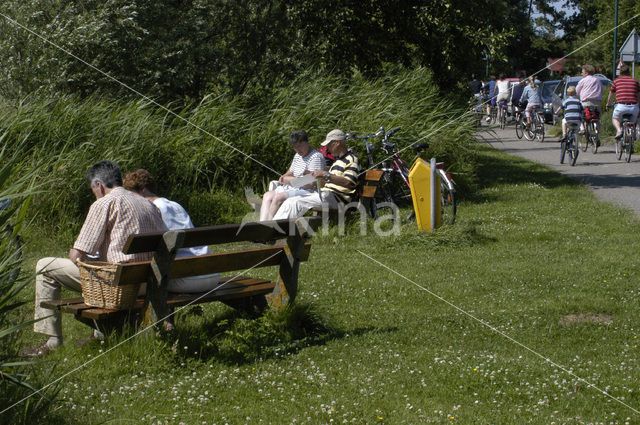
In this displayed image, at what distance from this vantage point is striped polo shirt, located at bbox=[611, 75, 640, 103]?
17141mm

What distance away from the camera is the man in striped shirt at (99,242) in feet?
18.4

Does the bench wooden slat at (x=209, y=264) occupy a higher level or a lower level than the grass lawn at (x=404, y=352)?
higher

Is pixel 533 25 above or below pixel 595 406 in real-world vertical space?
above

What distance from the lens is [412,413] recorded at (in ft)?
14.6

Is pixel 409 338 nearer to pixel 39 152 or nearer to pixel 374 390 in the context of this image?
pixel 374 390

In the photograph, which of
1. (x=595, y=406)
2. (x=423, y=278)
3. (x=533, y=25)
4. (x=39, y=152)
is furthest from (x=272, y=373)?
(x=533, y=25)

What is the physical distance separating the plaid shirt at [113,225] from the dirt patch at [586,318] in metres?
3.09

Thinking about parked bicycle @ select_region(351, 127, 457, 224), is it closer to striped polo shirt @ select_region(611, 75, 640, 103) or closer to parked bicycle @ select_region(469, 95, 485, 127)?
parked bicycle @ select_region(469, 95, 485, 127)

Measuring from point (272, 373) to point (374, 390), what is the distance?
0.67 meters

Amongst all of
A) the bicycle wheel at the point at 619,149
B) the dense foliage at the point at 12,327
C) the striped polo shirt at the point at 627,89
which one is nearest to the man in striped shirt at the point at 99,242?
the dense foliage at the point at 12,327

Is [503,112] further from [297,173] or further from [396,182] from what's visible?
[297,173]

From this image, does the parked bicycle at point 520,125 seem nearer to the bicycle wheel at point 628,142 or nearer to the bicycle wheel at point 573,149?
the bicycle wheel at point 628,142

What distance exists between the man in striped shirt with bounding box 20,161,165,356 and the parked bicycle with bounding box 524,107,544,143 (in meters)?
19.3

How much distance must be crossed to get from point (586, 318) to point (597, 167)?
11.1 metres
